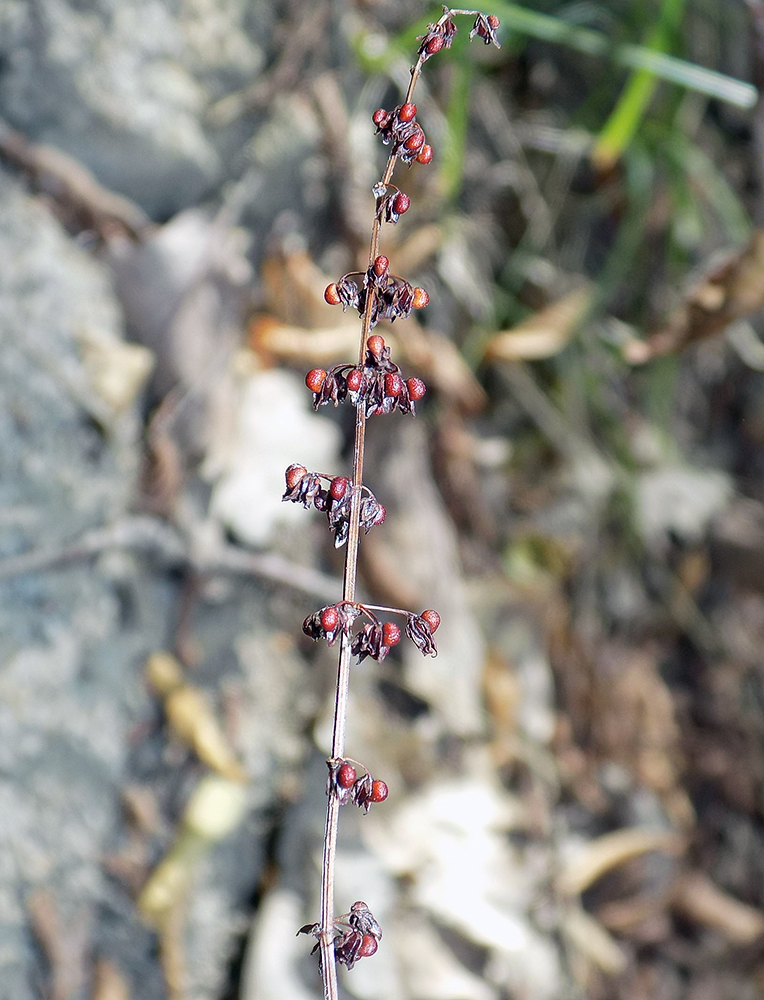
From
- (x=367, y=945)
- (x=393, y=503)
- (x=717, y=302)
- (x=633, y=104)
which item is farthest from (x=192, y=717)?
(x=633, y=104)

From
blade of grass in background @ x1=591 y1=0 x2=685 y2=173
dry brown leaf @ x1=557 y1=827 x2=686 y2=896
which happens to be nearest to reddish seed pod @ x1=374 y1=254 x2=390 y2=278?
blade of grass in background @ x1=591 y1=0 x2=685 y2=173

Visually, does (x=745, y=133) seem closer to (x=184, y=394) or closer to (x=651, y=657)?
(x=651, y=657)

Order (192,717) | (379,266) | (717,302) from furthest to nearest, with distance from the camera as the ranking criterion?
(717,302)
(192,717)
(379,266)

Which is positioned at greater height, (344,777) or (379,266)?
(379,266)

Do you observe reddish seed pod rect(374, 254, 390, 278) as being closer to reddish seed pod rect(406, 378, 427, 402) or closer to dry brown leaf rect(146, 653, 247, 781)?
reddish seed pod rect(406, 378, 427, 402)

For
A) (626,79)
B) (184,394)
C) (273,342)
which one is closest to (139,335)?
(184,394)

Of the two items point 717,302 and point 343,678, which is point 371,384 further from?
point 717,302

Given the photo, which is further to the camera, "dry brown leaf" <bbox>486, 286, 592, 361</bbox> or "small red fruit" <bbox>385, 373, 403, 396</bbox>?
"dry brown leaf" <bbox>486, 286, 592, 361</bbox>
